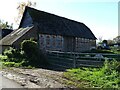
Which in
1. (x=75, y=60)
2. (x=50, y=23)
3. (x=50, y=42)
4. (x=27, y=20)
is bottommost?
(x=75, y=60)

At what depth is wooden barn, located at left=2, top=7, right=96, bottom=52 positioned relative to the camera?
2861 cm

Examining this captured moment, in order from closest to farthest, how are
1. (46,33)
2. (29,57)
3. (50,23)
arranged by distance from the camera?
(29,57), (46,33), (50,23)

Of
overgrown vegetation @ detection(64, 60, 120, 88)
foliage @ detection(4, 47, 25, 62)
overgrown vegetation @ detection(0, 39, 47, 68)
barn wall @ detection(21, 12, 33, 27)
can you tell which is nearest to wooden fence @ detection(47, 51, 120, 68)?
overgrown vegetation @ detection(0, 39, 47, 68)

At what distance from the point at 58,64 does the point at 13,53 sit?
5.66m

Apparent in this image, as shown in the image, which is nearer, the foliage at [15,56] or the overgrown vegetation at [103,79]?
the overgrown vegetation at [103,79]

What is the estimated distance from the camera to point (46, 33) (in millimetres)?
29234

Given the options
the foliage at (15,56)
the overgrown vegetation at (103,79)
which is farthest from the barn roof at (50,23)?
the overgrown vegetation at (103,79)

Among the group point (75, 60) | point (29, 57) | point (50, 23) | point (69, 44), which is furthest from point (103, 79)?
point (69, 44)

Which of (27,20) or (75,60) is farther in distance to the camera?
(27,20)

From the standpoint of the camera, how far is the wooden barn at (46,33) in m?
28.6

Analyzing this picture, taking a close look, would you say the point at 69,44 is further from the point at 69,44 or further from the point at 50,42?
the point at 50,42

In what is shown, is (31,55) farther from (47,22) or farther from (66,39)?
(66,39)

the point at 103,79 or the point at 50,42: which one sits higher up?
the point at 50,42

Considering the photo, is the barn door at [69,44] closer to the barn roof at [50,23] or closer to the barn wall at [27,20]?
the barn roof at [50,23]
